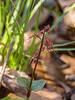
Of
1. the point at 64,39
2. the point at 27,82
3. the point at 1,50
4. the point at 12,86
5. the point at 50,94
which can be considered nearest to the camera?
the point at 27,82

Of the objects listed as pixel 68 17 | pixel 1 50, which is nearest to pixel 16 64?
pixel 1 50

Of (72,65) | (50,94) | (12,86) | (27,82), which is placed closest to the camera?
(27,82)

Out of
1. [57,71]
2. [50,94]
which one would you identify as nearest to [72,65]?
[57,71]

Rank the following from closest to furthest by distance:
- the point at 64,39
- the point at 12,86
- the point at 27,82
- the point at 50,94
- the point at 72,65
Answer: the point at 27,82 → the point at 12,86 → the point at 50,94 → the point at 72,65 → the point at 64,39

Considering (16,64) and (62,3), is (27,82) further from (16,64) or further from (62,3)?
(62,3)

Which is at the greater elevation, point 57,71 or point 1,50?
point 1,50

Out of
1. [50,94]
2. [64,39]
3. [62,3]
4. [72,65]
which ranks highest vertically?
[62,3]

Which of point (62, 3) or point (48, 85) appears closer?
point (48, 85)

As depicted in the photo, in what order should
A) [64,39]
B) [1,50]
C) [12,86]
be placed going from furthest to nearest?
[64,39], [1,50], [12,86]

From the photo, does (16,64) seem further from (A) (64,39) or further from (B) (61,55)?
(A) (64,39)
